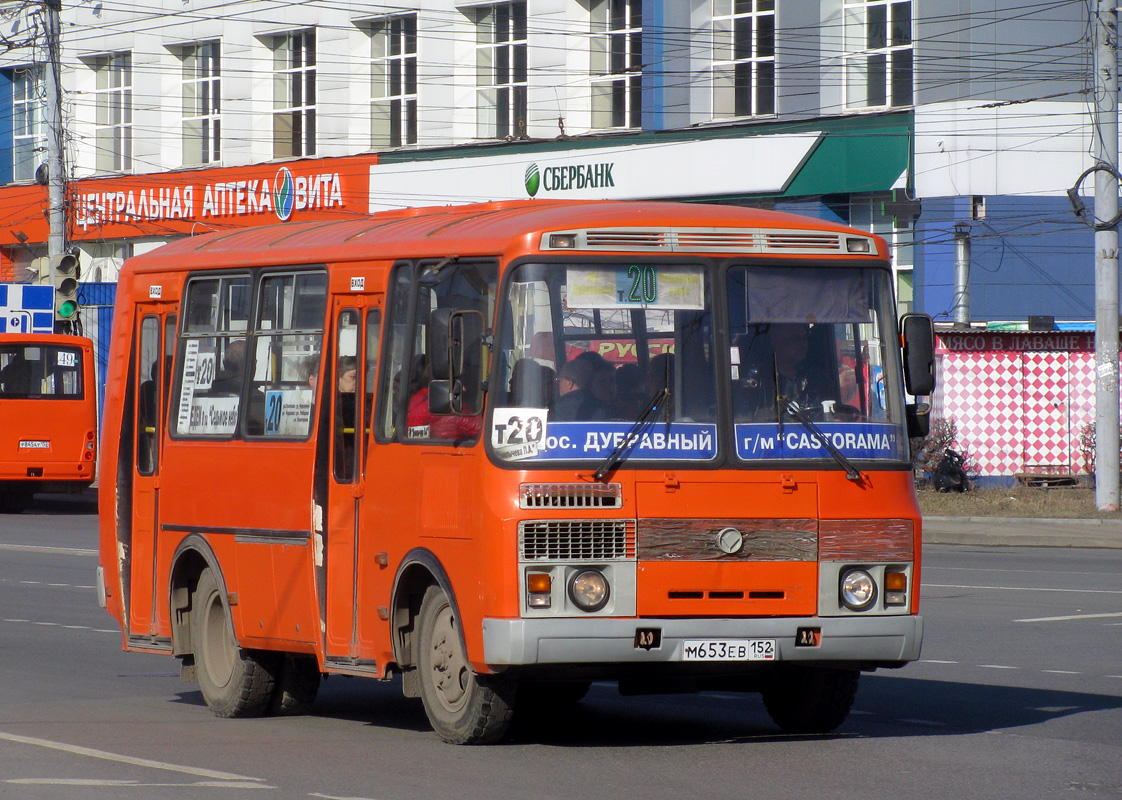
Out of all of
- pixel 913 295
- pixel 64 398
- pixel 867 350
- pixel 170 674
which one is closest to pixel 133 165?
pixel 64 398

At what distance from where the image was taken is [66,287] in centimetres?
2977

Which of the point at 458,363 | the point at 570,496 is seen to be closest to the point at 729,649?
the point at 570,496

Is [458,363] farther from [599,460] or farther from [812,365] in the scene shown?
[812,365]

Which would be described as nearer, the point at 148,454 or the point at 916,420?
the point at 916,420

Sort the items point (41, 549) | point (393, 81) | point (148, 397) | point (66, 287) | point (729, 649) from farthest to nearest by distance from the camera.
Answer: point (393, 81), point (66, 287), point (41, 549), point (148, 397), point (729, 649)

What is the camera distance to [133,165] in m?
45.2

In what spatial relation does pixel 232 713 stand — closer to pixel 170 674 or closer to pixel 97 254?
pixel 170 674

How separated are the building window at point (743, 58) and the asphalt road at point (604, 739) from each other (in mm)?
20773

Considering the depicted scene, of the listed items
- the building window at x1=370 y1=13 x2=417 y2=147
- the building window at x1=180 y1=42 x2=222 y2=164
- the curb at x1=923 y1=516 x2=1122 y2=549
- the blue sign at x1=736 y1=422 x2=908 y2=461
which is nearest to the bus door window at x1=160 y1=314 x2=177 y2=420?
the blue sign at x1=736 y1=422 x2=908 y2=461

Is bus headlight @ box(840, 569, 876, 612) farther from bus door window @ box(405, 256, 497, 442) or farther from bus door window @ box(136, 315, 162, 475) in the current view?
bus door window @ box(136, 315, 162, 475)

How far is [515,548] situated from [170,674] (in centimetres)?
490

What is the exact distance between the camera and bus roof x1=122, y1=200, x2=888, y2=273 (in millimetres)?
8625

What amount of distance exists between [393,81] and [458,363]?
105 feet

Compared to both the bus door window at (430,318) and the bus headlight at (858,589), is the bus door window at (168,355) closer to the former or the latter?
the bus door window at (430,318)
